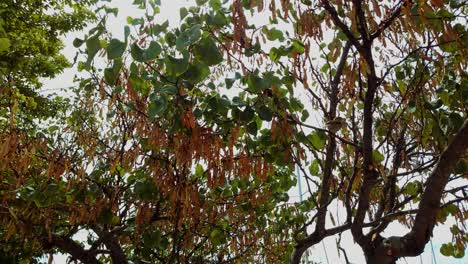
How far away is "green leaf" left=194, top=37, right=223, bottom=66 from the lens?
4.59 feet

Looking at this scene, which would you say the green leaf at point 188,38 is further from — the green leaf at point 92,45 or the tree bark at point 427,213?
the tree bark at point 427,213

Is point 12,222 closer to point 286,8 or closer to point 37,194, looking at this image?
point 37,194

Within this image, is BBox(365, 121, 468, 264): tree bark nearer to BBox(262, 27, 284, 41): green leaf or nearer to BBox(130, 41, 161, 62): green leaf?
BBox(262, 27, 284, 41): green leaf

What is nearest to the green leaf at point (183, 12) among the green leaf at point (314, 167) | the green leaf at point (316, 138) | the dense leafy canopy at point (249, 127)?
the dense leafy canopy at point (249, 127)

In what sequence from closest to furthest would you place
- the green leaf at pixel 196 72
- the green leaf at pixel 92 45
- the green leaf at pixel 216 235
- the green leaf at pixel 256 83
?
the green leaf at pixel 92 45, the green leaf at pixel 196 72, the green leaf at pixel 256 83, the green leaf at pixel 216 235

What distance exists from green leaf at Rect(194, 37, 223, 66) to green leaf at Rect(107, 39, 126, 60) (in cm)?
23

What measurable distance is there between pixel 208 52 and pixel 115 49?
29cm

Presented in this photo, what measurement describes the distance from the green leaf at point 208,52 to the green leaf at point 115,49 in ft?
0.77

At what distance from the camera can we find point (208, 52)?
140 centimetres

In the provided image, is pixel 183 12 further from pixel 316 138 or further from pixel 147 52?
pixel 316 138

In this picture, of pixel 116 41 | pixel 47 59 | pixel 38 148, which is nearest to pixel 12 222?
pixel 38 148

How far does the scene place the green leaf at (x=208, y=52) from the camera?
1.40 metres

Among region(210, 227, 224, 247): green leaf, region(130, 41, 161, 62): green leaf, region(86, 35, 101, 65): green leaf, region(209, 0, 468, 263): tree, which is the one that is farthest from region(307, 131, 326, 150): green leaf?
region(210, 227, 224, 247): green leaf

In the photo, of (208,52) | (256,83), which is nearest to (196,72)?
A: (208,52)
